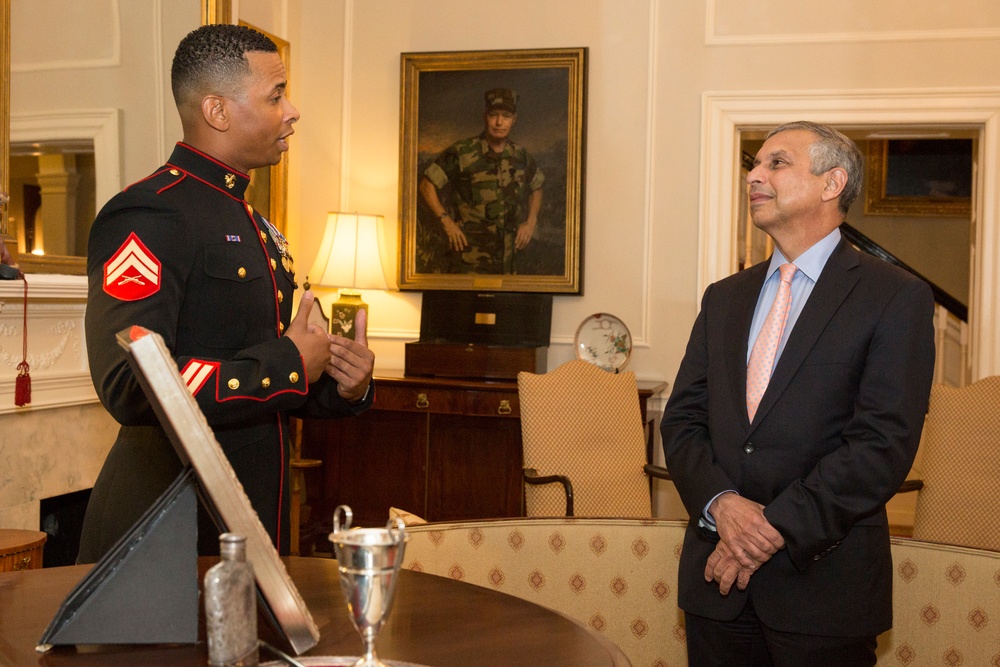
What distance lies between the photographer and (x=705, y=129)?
16.6 ft

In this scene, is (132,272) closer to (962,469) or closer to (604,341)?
(962,469)

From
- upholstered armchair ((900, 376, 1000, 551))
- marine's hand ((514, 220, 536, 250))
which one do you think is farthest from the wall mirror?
upholstered armchair ((900, 376, 1000, 551))

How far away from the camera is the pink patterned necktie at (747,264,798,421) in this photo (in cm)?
217

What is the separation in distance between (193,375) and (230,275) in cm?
30

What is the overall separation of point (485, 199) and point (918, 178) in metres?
5.45

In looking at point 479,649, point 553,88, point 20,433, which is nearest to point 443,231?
point 553,88

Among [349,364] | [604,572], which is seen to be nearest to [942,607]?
[604,572]

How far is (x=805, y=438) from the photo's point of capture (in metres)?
2.07

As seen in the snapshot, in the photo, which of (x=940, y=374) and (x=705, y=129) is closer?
(x=705, y=129)

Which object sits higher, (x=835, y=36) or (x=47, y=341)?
(x=835, y=36)

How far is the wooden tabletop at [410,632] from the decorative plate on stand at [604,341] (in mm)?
3698

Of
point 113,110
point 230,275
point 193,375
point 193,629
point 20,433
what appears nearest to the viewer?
point 193,629

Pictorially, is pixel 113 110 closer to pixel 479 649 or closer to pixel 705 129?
pixel 705 129

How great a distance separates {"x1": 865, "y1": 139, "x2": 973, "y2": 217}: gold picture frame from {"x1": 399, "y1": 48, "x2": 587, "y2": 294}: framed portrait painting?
4.72 m
